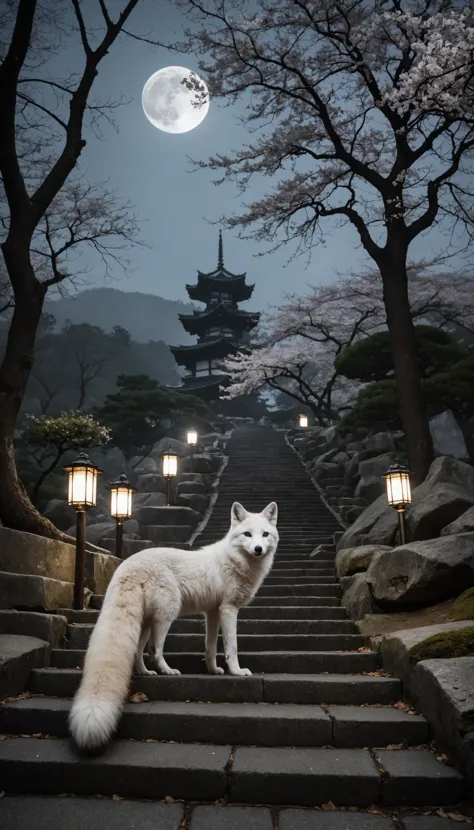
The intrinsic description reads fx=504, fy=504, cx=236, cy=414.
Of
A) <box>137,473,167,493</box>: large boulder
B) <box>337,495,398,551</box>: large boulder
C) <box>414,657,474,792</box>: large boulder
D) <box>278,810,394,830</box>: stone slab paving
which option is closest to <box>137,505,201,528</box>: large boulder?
<box>137,473,167,493</box>: large boulder

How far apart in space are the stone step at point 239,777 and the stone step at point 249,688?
0.79 meters

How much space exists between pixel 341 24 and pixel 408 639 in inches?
541

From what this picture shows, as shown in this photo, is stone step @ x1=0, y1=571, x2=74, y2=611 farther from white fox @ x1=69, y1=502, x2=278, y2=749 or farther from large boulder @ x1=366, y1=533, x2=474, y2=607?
large boulder @ x1=366, y1=533, x2=474, y2=607

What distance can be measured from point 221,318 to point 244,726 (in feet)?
133

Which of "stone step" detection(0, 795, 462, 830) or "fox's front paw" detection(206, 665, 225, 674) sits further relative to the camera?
"fox's front paw" detection(206, 665, 225, 674)

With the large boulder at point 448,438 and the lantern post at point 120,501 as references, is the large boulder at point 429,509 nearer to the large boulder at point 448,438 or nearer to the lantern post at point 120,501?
the lantern post at point 120,501

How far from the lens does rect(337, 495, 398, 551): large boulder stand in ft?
27.6

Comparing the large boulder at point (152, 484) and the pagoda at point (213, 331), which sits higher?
the pagoda at point (213, 331)

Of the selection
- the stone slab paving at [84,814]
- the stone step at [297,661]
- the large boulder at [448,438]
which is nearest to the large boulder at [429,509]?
the stone step at [297,661]

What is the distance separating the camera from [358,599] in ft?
19.3

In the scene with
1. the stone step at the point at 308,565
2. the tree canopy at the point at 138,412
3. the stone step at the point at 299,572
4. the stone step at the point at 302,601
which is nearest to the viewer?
the stone step at the point at 302,601

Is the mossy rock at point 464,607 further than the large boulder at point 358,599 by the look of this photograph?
No

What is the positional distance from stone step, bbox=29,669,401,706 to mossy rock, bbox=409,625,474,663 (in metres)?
0.45

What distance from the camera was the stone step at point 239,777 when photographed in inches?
111
